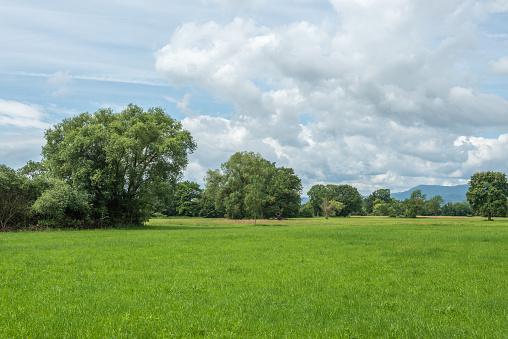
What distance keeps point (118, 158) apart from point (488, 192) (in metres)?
93.9

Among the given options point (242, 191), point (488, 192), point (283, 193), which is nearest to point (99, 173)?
point (242, 191)

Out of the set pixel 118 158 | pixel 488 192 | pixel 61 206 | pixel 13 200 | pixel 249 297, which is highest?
pixel 118 158

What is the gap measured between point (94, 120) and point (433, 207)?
18156cm

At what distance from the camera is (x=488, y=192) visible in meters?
89.4

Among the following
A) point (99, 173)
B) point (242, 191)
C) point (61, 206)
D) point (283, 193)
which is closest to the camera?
point (61, 206)

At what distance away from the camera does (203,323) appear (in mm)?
8094

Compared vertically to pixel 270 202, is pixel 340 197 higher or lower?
higher

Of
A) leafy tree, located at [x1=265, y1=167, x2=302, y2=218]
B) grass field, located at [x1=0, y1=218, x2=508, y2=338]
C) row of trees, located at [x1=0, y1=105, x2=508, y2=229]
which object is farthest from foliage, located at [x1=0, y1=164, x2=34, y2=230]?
leafy tree, located at [x1=265, y1=167, x2=302, y2=218]

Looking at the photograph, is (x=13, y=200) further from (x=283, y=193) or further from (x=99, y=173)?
(x=283, y=193)

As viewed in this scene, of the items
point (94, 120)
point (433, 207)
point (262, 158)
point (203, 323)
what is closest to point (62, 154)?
point (94, 120)

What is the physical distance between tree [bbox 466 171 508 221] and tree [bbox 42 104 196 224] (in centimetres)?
8169

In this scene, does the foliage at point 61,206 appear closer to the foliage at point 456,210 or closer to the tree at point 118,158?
the tree at point 118,158

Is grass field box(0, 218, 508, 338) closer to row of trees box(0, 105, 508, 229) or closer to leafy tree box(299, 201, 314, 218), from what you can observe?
row of trees box(0, 105, 508, 229)

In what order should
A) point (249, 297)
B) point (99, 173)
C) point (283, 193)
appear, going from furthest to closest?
1. point (283, 193)
2. point (99, 173)
3. point (249, 297)
